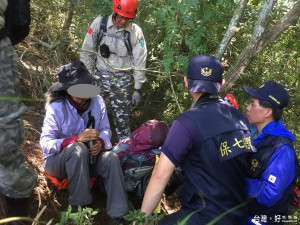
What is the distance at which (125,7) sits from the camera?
154 inches

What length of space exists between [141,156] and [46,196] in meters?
1.01

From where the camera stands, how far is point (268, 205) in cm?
257

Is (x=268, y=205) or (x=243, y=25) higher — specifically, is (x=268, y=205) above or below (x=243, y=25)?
below

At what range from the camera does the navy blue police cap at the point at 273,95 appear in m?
2.80

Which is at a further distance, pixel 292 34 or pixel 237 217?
pixel 292 34

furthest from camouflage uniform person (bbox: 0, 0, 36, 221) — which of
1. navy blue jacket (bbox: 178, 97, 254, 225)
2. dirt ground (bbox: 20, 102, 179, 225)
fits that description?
navy blue jacket (bbox: 178, 97, 254, 225)

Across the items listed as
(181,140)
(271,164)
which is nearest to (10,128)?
(181,140)

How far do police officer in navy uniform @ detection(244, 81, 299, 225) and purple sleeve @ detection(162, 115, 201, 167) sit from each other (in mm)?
757

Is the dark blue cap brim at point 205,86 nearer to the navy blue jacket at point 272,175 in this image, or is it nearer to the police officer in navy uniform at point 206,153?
the police officer in navy uniform at point 206,153

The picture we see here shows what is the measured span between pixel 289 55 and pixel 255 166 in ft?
8.09

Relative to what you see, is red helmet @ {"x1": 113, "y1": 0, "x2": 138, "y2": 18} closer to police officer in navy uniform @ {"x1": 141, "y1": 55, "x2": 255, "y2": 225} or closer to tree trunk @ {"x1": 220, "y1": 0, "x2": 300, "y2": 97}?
tree trunk @ {"x1": 220, "y1": 0, "x2": 300, "y2": 97}

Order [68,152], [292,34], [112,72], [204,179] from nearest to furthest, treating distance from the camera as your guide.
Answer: [204,179], [68,152], [112,72], [292,34]

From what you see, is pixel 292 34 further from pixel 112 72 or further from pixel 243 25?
pixel 112 72

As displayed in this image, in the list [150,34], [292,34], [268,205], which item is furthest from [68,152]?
[292,34]
